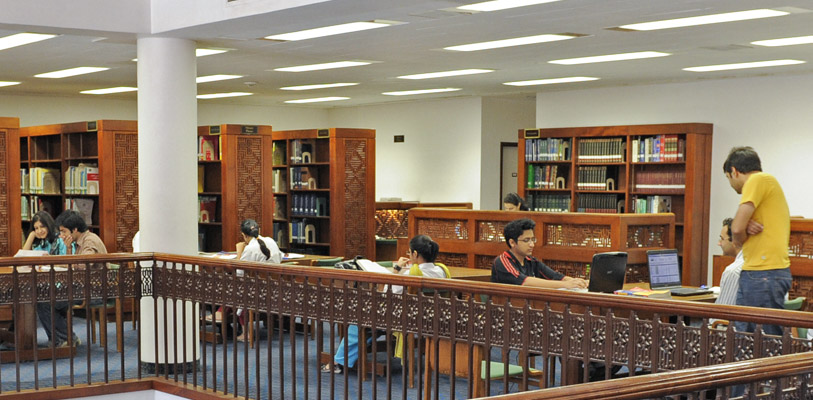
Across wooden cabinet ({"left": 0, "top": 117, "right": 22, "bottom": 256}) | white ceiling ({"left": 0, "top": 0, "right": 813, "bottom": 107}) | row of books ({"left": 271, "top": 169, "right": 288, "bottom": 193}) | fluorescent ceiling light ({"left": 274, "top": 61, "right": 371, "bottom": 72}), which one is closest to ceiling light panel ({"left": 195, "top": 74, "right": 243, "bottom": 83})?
white ceiling ({"left": 0, "top": 0, "right": 813, "bottom": 107})

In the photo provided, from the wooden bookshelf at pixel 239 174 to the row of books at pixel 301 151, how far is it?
1466mm

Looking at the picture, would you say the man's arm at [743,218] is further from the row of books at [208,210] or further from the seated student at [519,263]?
the row of books at [208,210]

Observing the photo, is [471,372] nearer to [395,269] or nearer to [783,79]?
[395,269]

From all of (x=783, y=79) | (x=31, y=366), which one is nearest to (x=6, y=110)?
(x=31, y=366)

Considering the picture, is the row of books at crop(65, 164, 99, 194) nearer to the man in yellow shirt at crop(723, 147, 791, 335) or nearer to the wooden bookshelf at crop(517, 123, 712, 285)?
the wooden bookshelf at crop(517, 123, 712, 285)

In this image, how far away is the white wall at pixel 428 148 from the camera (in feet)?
49.7

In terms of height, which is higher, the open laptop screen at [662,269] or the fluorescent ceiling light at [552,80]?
the fluorescent ceiling light at [552,80]

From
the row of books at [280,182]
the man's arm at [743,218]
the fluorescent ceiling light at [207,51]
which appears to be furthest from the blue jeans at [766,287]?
the row of books at [280,182]

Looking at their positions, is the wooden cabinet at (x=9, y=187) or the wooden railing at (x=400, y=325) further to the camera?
the wooden cabinet at (x=9, y=187)

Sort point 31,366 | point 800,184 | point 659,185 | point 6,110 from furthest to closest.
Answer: point 6,110, point 659,185, point 800,184, point 31,366

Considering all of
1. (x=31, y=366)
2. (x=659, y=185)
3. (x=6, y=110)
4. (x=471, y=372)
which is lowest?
(x=31, y=366)

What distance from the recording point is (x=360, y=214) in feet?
41.8

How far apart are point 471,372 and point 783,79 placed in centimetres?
782

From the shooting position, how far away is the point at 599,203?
1272 cm
